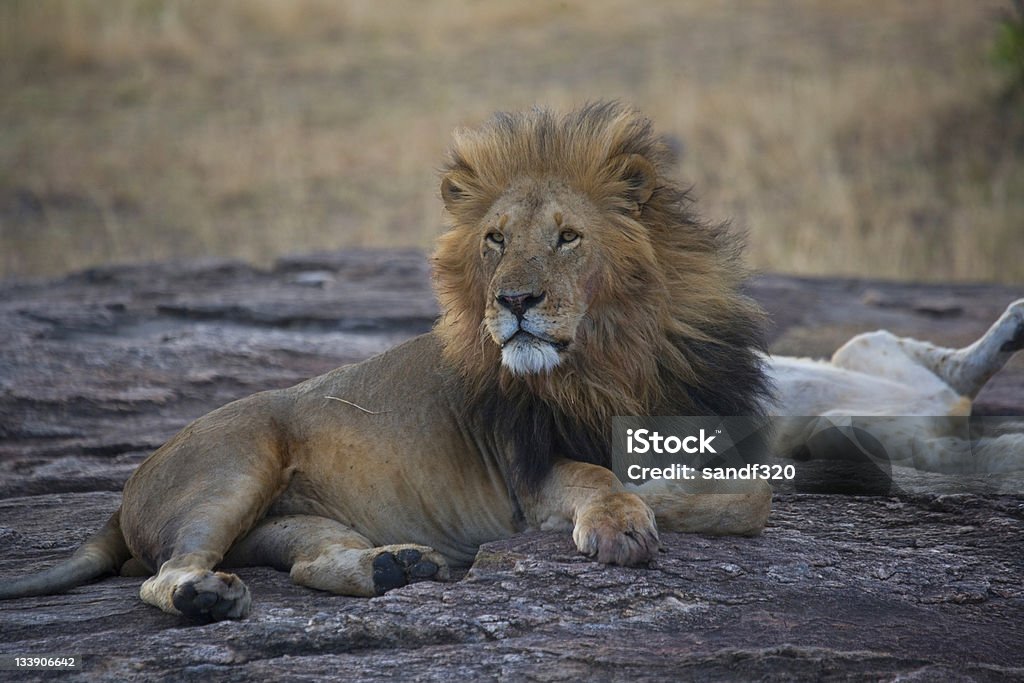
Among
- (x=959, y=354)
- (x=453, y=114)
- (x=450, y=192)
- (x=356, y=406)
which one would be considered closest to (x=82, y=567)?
(x=356, y=406)

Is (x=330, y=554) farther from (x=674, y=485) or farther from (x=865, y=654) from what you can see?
(x=865, y=654)

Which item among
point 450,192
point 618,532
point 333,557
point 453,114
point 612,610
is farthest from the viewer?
point 453,114

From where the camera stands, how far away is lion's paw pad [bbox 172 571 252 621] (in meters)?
3.45

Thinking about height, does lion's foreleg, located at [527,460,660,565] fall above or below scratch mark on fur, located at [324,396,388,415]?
below

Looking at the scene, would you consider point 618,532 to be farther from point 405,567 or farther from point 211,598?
point 211,598

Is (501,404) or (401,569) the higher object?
(501,404)

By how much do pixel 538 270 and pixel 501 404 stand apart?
50 centimetres

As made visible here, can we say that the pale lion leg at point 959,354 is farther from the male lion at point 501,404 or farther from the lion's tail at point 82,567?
the lion's tail at point 82,567

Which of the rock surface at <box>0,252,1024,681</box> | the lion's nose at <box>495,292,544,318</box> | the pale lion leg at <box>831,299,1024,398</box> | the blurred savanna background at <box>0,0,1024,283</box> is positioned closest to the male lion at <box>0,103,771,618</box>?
the lion's nose at <box>495,292,544,318</box>

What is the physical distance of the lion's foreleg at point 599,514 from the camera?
3514 millimetres

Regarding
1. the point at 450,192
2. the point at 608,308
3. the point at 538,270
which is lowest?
the point at 608,308

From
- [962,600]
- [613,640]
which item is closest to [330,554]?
[613,640]

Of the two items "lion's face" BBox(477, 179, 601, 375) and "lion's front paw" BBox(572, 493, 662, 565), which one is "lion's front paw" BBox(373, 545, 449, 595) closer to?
"lion's front paw" BBox(572, 493, 662, 565)

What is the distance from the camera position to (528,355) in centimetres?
375
